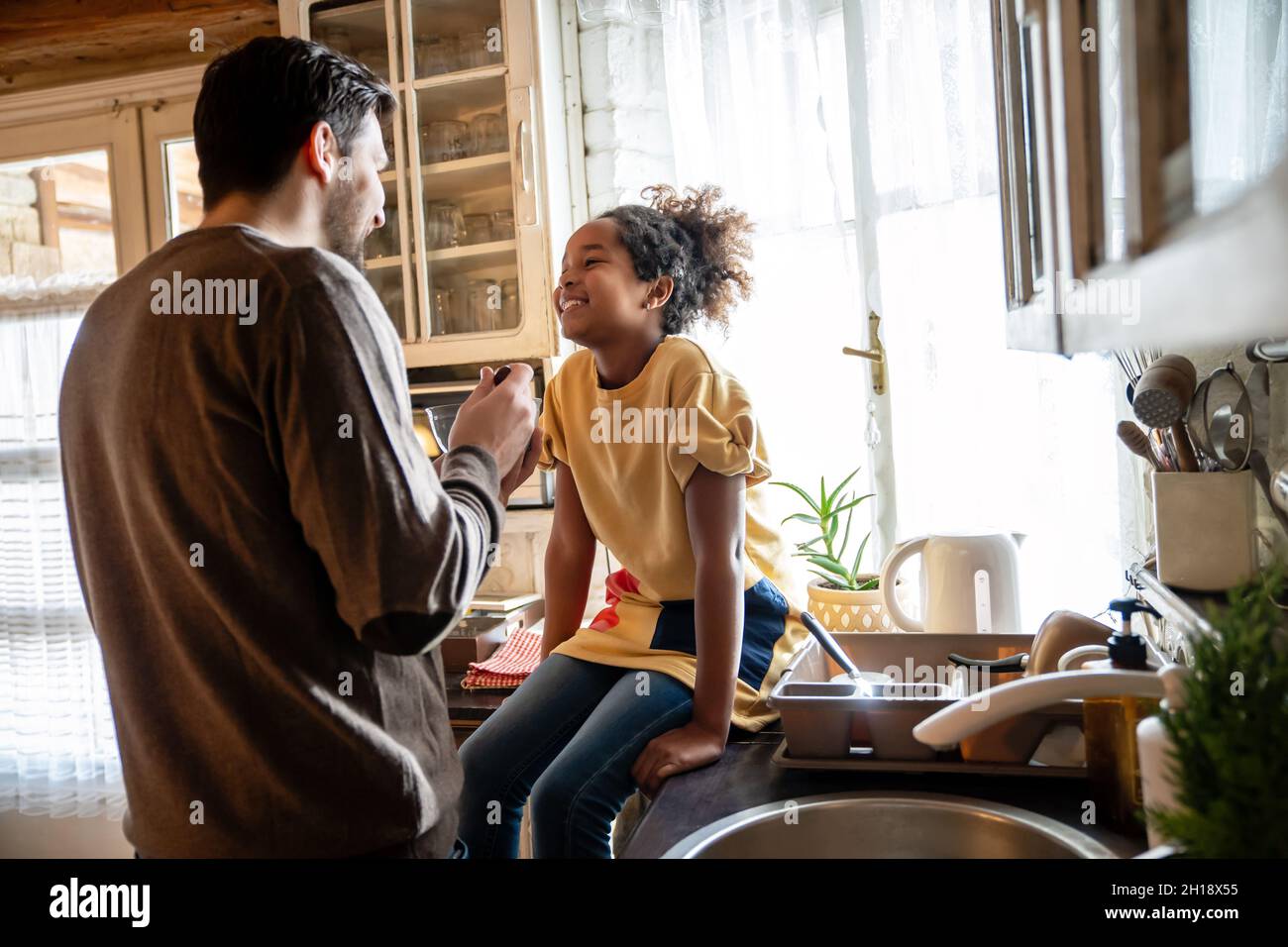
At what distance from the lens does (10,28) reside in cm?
242

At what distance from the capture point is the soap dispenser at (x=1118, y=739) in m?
0.83

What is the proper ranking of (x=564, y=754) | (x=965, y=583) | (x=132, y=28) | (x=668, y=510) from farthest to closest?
(x=132, y=28) < (x=965, y=583) < (x=668, y=510) < (x=564, y=754)

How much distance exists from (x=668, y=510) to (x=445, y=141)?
1276 millimetres

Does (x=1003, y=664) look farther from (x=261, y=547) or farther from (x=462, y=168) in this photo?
(x=462, y=168)

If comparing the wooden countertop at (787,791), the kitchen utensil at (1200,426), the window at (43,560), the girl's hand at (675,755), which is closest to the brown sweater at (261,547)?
the wooden countertop at (787,791)

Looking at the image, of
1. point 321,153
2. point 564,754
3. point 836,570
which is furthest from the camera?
point 836,570

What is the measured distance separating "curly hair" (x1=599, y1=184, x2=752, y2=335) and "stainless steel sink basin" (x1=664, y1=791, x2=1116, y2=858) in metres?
0.93

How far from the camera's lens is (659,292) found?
1.59m

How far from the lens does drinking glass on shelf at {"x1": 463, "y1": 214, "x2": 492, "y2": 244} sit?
7.24 feet

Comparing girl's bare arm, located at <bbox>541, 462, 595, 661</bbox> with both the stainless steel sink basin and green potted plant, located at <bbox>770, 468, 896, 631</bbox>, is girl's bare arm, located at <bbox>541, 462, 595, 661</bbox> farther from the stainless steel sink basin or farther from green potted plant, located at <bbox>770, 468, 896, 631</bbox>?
the stainless steel sink basin

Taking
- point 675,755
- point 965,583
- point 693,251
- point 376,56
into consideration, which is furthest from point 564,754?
point 376,56

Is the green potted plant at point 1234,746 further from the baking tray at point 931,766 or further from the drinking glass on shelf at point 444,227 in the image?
the drinking glass on shelf at point 444,227

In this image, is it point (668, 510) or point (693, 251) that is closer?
point (668, 510)

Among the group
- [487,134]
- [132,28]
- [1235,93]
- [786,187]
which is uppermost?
[132,28]
